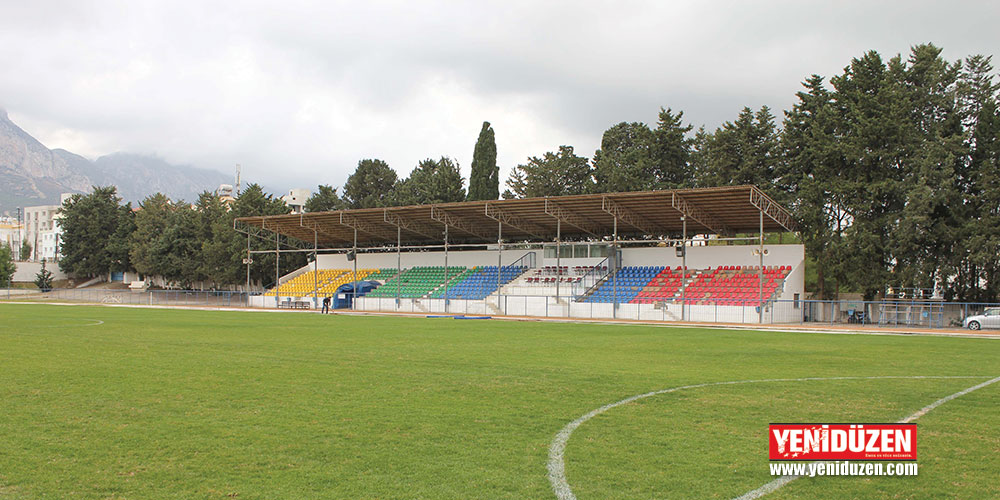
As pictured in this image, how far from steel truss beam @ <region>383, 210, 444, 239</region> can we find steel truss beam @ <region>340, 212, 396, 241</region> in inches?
124

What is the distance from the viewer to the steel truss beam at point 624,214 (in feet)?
141

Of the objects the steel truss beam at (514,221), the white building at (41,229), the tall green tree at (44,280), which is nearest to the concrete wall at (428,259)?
the steel truss beam at (514,221)

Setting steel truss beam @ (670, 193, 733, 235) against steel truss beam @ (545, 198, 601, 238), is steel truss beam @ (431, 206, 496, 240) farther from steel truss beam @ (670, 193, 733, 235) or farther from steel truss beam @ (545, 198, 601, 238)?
steel truss beam @ (670, 193, 733, 235)

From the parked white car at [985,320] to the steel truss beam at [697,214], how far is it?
15482mm

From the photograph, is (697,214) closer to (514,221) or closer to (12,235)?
(514,221)

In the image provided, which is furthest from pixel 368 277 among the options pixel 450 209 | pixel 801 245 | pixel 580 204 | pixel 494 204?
pixel 801 245

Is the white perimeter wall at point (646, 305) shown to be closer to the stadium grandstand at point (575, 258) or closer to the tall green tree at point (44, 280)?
the stadium grandstand at point (575, 258)

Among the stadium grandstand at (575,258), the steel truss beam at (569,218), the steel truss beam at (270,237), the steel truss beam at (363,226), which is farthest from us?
the steel truss beam at (270,237)

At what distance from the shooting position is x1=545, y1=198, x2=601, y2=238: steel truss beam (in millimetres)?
45256

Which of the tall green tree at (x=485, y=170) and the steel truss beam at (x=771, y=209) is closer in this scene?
the steel truss beam at (x=771, y=209)

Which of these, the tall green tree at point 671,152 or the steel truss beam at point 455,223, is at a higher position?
the tall green tree at point 671,152

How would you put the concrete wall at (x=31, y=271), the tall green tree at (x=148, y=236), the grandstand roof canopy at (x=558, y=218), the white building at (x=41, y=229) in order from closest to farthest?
the grandstand roof canopy at (x=558, y=218) → the tall green tree at (x=148, y=236) → the concrete wall at (x=31, y=271) → the white building at (x=41, y=229)

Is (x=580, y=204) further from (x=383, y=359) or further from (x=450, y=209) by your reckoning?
(x=383, y=359)

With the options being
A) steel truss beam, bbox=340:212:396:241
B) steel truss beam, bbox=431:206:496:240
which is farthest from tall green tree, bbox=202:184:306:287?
steel truss beam, bbox=431:206:496:240
